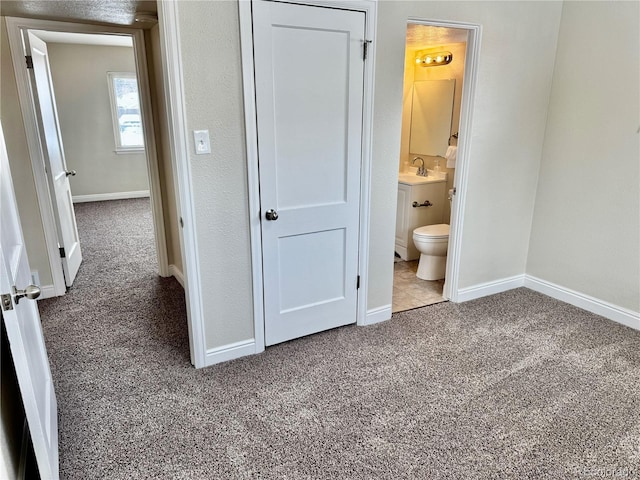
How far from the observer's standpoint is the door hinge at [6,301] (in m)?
1.24

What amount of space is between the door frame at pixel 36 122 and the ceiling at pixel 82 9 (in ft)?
0.30

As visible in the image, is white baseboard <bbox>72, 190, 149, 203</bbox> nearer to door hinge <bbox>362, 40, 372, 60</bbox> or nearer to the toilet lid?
the toilet lid

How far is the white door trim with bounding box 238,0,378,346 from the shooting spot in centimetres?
222

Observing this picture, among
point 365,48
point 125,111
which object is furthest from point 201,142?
point 125,111

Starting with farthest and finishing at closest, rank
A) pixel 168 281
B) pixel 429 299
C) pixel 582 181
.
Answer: pixel 168 281, pixel 429 299, pixel 582 181

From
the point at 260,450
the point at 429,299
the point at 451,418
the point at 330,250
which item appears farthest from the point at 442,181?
the point at 260,450

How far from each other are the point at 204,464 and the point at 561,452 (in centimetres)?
153

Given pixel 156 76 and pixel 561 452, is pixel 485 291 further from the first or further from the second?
pixel 156 76

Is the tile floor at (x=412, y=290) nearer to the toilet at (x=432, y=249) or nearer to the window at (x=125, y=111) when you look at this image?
the toilet at (x=432, y=249)

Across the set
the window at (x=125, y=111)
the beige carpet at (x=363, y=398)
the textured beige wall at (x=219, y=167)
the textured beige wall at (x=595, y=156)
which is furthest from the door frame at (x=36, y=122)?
the window at (x=125, y=111)

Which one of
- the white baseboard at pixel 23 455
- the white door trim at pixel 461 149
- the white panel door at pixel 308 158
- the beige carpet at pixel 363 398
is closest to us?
the white baseboard at pixel 23 455

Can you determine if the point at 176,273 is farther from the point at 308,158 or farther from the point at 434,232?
the point at 434,232

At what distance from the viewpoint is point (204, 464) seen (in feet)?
5.98

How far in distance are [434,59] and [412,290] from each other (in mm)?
2268
